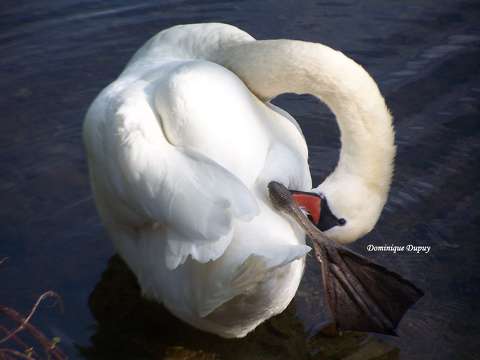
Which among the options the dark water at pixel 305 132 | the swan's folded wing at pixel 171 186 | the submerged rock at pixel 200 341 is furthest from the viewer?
the dark water at pixel 305 132

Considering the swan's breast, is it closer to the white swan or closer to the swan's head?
the white swan

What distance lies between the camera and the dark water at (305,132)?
17.9 ft

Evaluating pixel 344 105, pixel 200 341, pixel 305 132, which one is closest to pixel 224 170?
pixel 344 105

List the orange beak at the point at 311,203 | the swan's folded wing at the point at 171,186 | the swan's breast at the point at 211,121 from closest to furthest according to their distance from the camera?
the swan's folded wing at the point at 171,186 < the swan's breast at the point at 211,121 < the orange beak at the point at 311,203

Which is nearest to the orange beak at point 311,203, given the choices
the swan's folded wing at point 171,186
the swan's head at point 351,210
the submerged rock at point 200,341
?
the swan's head at point 351,210

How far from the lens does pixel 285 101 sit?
23.7ft

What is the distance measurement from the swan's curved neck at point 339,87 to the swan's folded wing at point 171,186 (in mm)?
868

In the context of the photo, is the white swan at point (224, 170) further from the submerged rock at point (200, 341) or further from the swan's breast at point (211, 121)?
the submerged rock at point (200, 341)

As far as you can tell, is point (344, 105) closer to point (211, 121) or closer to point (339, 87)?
point (339, 87)

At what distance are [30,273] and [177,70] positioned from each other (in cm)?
189

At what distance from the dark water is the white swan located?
2.82ft

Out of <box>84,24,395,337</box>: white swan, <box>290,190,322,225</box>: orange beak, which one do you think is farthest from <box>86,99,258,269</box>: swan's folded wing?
<box>290,190,322,225</box>: orange beak

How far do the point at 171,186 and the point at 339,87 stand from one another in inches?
48.5

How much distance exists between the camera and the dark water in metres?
5.47
